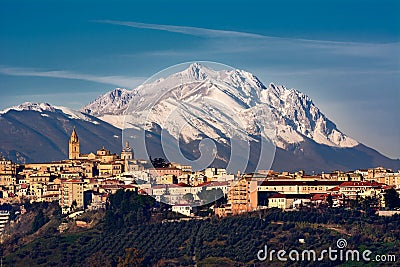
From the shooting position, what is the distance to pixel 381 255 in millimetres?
39594

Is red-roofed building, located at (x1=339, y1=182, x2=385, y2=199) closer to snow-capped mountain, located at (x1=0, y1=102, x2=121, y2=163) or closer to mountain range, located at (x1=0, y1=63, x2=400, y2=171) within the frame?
mountain range, located at (x1=0, y1=63, x2=400, y2=171)

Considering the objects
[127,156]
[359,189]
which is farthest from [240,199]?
[127,156]

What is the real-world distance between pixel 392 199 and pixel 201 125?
968 cm

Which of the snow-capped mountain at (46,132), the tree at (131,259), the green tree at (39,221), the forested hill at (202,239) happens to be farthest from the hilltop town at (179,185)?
the snow-capped mountain at (46,132)

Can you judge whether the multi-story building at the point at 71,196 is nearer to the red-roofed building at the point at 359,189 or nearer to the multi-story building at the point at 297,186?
the multi-story building at the point at 297,186

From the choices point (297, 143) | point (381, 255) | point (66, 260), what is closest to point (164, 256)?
point (66, 260)

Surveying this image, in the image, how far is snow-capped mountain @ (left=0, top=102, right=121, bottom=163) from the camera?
308 feet

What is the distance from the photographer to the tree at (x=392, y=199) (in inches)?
1758

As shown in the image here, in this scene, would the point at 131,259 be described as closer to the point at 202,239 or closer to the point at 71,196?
the point at 202,239

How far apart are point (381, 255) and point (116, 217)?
10.3 m

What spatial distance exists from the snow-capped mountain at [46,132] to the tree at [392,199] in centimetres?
4579

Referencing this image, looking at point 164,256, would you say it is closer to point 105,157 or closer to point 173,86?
point 173,86

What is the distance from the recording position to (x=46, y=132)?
10300cm

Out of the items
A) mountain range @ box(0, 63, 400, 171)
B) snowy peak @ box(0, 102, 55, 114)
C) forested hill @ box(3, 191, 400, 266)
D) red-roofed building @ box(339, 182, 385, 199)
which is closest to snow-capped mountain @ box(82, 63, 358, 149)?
mountain range @ box(0, 63, 400, 171)
